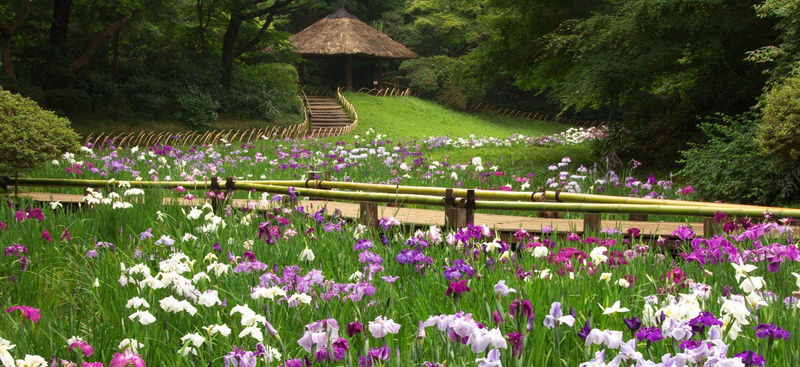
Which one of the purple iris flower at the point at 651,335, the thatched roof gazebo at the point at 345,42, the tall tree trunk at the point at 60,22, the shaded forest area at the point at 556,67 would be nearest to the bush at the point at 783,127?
the shaded forest area at the point at 556,67

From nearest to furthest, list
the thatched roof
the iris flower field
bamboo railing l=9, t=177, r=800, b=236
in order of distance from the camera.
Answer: the iris flower field
bamboo railing l=9, t=177, r=800, b=236
the thatched roof

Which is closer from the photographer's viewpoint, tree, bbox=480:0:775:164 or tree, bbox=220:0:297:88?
tree, bbox=480:0:775:164

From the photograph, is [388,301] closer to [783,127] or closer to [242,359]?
[242,359]

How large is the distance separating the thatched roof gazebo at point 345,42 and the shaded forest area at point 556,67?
4150mm

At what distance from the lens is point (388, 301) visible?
257 cm

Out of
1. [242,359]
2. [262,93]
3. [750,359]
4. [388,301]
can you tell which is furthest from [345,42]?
[750,359]

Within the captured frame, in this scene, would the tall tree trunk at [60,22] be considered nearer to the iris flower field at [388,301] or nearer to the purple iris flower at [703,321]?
the iris flower field at [388,301]

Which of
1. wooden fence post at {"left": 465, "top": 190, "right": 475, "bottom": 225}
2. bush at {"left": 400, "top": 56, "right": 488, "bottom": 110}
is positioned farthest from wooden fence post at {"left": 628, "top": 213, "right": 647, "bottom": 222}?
bush at {"left": 400, "top": 56, "right": 488, "bottom": 110}

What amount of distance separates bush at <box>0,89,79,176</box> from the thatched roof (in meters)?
26.1

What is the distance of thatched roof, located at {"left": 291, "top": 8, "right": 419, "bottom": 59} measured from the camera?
→ 111ft

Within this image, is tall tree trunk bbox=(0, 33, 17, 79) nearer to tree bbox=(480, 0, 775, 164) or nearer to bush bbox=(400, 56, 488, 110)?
tree bbox=(480, 0, 775, 164)

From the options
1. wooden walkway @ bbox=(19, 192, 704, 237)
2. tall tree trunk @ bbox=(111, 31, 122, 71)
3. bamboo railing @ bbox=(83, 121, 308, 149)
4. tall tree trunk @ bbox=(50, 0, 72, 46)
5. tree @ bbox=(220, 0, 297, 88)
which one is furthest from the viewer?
tree @ bbox=(220, 0, 297, 88)

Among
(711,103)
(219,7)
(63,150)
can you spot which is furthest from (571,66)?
(219,7)

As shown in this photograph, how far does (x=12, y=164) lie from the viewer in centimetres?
741
